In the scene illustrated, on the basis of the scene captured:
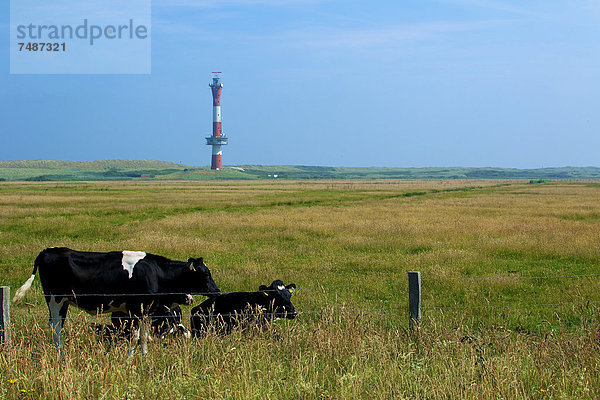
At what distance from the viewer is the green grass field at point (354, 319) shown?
5.24m

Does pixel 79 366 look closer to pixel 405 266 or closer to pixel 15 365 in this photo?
pixel 15 365

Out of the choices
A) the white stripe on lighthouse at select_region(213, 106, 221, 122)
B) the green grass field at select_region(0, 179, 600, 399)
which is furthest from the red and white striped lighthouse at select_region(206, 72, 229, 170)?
the green grass field at select_region(0, 179, 600, 399)

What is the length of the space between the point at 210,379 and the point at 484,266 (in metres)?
11.5

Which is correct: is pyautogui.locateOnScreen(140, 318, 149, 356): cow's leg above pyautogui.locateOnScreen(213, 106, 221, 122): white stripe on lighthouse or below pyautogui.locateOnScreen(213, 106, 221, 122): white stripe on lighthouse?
below

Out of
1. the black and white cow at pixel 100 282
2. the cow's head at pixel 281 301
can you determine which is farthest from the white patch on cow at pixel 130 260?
the cow's head at pixel 281 301

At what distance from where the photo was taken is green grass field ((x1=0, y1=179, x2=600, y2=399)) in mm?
5242

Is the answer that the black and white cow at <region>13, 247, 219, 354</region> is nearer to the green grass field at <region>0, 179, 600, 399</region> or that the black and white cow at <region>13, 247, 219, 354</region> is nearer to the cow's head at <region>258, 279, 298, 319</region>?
the green grass field at <region>0, 179, 600, 399</region>

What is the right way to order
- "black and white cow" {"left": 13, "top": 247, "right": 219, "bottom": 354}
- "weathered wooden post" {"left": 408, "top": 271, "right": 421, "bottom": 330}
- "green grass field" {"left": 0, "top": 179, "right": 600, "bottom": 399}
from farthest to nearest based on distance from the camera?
1. "black and white cow" {"left": 13, "top": 247, "right": 219, "bottom": 354}
2. "weathered wooden post" {"left": 408, "top": 271, "right": 421, "bottom": 330}
3. "green grass field" {"left": 0, "top": 179, "right": 600, "bottom": 399}

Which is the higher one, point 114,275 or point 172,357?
point 114,275

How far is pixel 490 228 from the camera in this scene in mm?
23516

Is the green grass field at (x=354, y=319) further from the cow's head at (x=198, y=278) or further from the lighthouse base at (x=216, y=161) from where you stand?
the lighthouse base at (x=216, y=161)

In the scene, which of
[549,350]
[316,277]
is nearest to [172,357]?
[549,350]

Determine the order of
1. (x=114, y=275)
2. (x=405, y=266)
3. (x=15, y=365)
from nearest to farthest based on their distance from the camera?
(x=15, y=365), (x=114, y=275), (x=405, y=266)

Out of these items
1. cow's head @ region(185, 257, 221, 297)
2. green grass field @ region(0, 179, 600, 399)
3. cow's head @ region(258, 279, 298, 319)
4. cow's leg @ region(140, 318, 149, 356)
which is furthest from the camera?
cow's head @ region(258, 279, 298, 319)
